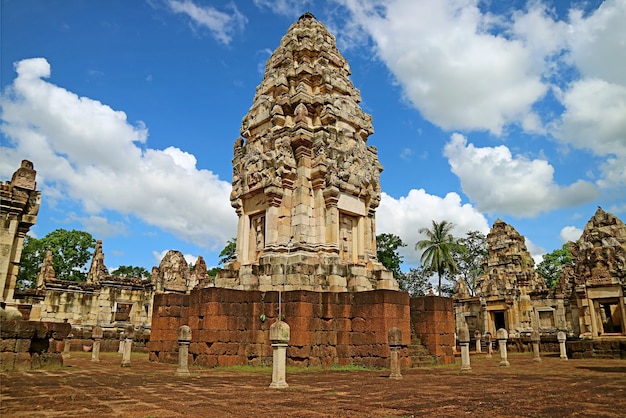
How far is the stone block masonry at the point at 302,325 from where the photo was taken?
1266cm

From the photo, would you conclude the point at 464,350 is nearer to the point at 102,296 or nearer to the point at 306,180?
the point at 306,180

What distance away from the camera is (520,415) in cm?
561

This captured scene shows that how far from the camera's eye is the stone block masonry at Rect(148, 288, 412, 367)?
41.5 feet

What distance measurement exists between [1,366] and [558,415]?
1072cm

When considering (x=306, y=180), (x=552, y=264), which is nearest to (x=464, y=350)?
(x=306, y=180)

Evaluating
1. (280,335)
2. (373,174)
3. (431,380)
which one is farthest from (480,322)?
(280,335)

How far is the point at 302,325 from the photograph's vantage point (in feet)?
41.8

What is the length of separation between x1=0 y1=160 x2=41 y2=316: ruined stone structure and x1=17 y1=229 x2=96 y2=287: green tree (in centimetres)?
3758

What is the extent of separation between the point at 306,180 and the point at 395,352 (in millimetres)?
6905

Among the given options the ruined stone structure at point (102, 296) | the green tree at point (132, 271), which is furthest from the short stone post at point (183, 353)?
the green tree at point (132, 271)

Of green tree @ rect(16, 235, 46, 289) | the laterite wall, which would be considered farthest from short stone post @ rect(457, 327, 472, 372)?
green tree @ rect(16, 235, 46, 289)

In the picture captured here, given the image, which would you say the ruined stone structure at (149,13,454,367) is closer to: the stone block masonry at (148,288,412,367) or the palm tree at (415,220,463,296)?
the stone block masonry at (148,288,412,367)

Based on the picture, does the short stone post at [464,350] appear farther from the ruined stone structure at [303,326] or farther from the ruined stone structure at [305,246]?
the ruined stone structure at [303,326]

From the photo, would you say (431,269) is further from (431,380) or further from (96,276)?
(431,380)
